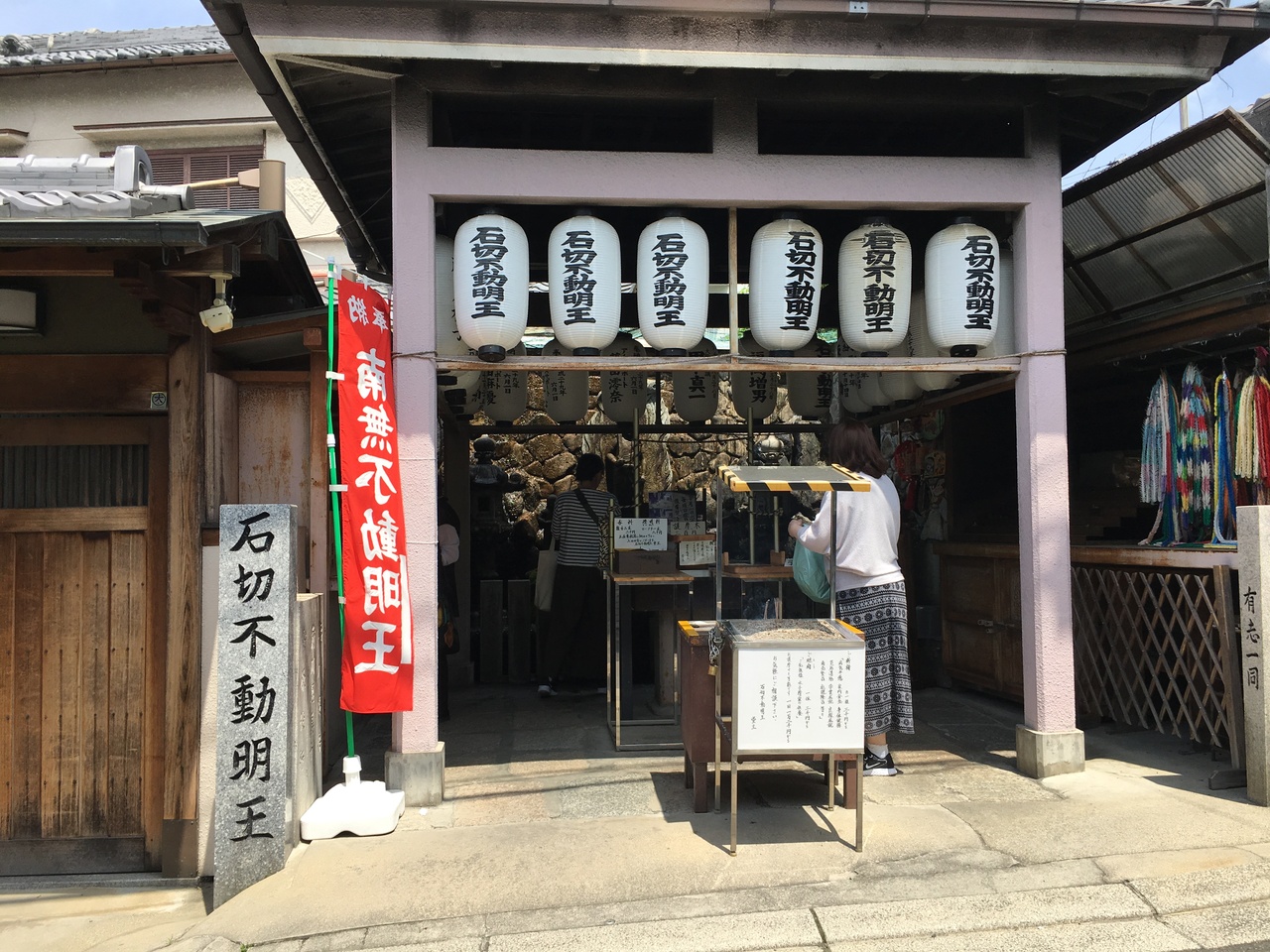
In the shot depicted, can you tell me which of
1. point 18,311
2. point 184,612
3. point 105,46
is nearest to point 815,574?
point 184,612

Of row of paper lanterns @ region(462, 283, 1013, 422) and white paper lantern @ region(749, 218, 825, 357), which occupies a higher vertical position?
white paper lantern @ region(749, 218, 825, 357)

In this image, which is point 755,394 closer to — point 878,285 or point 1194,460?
point 878,285

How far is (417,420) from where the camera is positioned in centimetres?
645

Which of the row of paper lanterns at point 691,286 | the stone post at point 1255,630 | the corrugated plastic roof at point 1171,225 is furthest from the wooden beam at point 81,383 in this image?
the corrugated plastic roof at point 1171,225

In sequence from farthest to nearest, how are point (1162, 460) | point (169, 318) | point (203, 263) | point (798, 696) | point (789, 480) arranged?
point (1162, 460)
point (169, 318)
point (203, 263)
point (789, 480)
point (798, 696)

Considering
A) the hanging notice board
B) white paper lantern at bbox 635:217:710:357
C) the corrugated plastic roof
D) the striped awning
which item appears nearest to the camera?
the hanging notice board

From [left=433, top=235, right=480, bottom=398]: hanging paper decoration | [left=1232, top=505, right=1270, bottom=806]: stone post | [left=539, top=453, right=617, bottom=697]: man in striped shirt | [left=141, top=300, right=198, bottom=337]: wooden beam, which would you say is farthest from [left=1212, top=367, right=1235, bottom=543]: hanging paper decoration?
[left=141, top=300, right=198, bottom=337]: wooden beam

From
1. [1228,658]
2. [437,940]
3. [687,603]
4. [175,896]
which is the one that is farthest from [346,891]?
[1228,658]

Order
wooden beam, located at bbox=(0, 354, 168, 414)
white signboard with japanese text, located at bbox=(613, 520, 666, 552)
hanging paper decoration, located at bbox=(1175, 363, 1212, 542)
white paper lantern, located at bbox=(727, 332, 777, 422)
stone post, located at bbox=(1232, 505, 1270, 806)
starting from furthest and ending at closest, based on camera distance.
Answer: white paper lantern, located at bbox=(727, 332, 777, 422)
white signboard with japanese text, located at bbox=(613, 520, 666, 552)
hanging paper decoration, located at bbox=(1175, 363, 1212, 542)
wooden beam, located at bbox=(0, 354, 168, 414)
stone post, located at bbox=(1232, 505, 1270, 806)

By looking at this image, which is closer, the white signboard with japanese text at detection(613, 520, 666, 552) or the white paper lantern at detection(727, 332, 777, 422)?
the white signboard with japanese text at detection(613, 520, 666, 552)

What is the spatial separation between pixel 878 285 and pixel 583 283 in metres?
2.37

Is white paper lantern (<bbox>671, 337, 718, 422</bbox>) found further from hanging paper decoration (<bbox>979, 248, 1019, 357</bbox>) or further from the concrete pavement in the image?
the concrete pavement

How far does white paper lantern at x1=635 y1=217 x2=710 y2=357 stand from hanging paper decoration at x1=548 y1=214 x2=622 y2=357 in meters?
0.30

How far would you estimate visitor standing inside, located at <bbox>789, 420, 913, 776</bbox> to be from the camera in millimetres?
6629
